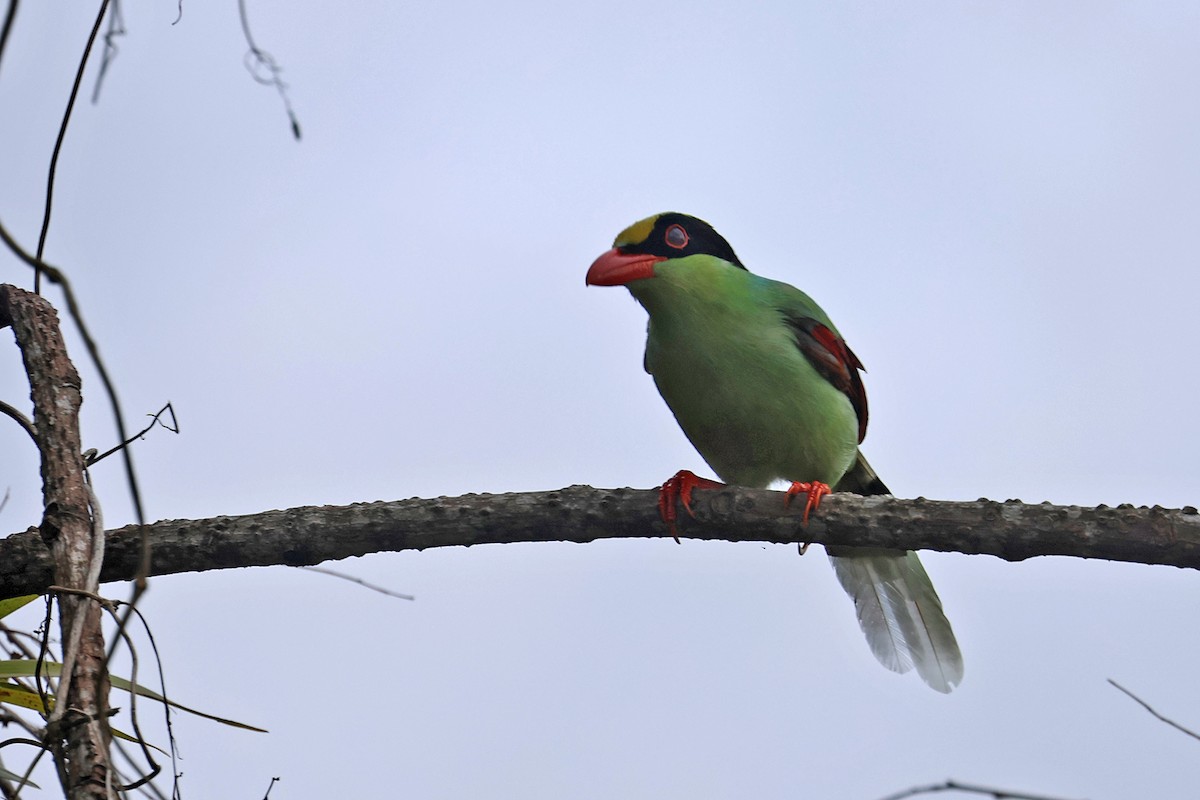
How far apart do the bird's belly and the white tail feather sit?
50 cm

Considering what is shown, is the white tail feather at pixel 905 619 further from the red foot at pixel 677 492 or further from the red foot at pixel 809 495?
the red foot at pixel 809 495

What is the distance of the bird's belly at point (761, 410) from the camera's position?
359cm

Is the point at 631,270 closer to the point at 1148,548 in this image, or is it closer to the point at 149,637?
the point at 1148,548

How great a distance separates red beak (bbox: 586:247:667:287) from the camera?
3643 mm

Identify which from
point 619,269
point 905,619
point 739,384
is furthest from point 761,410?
point 905,619

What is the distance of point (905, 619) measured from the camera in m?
3.99

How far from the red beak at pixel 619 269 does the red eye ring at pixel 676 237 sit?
0.10m

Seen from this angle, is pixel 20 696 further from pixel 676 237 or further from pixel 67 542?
pixel 676 237

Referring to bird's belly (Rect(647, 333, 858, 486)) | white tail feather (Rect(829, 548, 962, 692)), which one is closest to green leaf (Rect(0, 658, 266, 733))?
bird's belly (Rect(647, 333, 858, 486))

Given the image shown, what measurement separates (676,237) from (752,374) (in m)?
0.54

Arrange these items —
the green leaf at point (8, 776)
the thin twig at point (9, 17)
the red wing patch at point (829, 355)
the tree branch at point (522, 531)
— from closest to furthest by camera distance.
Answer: the thin twig at point (9, 17) → the green leaf at point (8, 776) → the tree branch at point (522, 531) → the red wing patch at point (829, 355)

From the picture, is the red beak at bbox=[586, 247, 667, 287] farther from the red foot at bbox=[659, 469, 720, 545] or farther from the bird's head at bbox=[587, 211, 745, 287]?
the red foot at bbox=[659, 469, 720, 545]

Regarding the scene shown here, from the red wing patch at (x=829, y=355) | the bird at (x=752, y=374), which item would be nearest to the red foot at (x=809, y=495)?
the bird at (x=752, y=374)

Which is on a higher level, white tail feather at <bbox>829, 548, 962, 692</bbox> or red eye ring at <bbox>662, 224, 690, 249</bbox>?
red eye ring at <bbox>662, 224, 690, 249</bbox>
